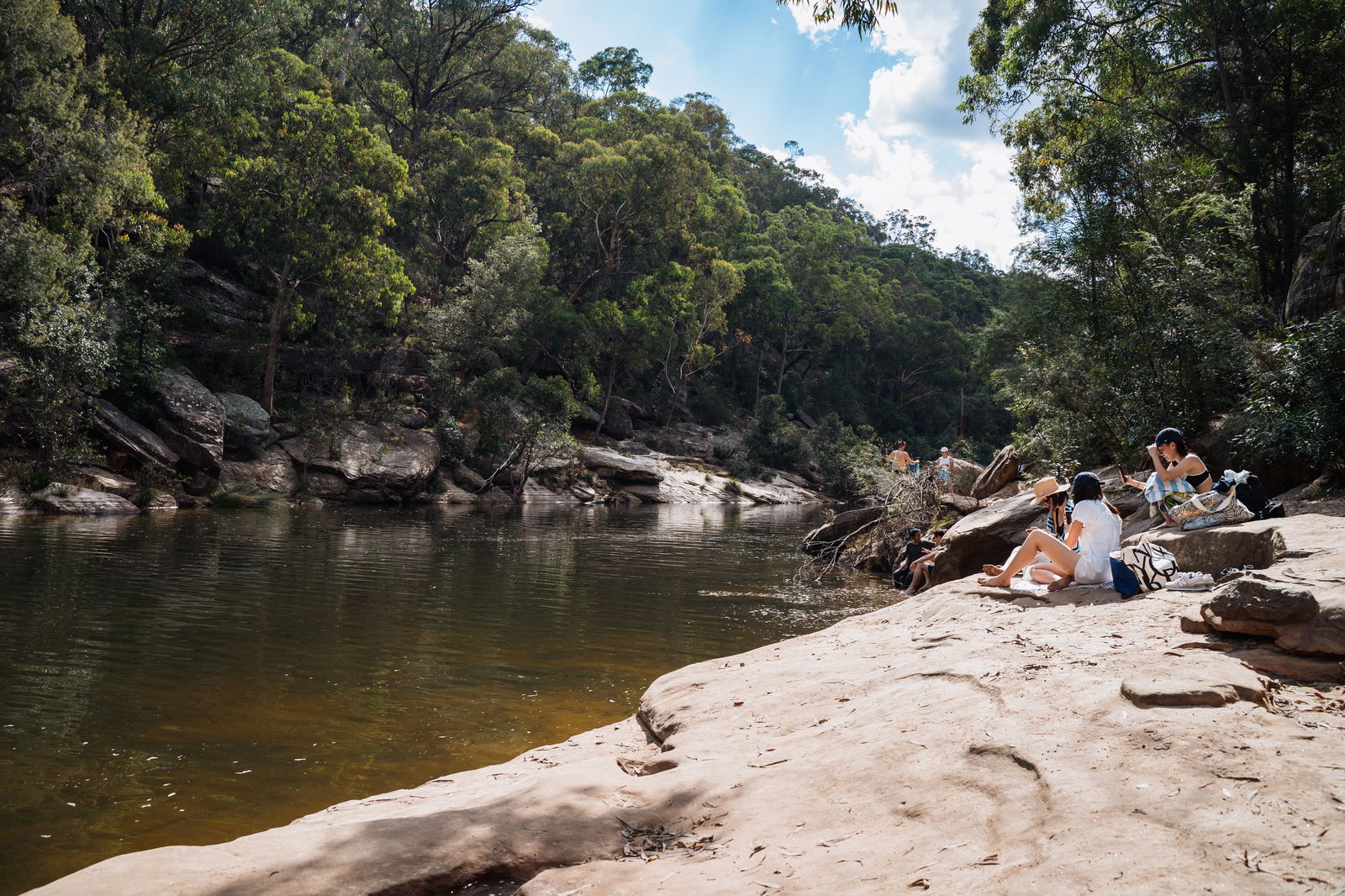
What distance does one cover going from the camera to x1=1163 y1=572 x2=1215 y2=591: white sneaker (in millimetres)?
6410

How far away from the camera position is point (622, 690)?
25.5 feet

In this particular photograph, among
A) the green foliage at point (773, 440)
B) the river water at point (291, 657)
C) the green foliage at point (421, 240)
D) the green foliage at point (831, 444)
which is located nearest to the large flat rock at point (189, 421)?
the green foliage at point (421, 240)

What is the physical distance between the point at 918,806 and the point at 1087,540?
A: 504cm

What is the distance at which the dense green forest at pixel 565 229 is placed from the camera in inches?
587

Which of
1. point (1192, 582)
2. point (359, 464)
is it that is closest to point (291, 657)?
point (1192, 582)

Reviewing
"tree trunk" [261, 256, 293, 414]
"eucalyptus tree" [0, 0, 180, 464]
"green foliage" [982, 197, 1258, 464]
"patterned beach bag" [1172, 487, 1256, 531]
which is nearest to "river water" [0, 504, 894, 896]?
"eucalyptus tree" [0, 0, 180, 464]

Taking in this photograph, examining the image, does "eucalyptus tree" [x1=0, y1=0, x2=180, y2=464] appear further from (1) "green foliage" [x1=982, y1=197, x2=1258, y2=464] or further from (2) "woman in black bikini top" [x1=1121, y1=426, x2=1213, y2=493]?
(2) "woman in black bikini top" [x1=1121, y1=426, x2=1213, y2=493]

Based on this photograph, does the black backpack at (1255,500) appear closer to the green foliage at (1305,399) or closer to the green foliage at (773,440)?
the green foliage at (1305,399)

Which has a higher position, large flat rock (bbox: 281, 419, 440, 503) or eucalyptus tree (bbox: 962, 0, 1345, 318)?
eucalyptus tree (bbox: 962, 0, 1345, 318)

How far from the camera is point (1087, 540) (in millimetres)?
7438

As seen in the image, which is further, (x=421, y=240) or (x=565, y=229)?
(x=565, y=229)

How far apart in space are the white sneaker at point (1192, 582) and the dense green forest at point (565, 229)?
4.78 meters

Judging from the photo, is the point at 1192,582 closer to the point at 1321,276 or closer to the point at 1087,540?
the point at 1087,540

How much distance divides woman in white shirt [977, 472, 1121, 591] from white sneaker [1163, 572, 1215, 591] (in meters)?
0.64
